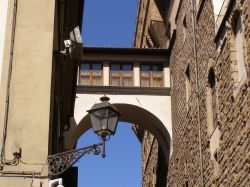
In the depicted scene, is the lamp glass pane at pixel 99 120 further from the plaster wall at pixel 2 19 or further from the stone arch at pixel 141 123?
the stone arch at pixel 141 123

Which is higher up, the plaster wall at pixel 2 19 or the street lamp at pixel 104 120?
the plaster wall at pixel 2 19

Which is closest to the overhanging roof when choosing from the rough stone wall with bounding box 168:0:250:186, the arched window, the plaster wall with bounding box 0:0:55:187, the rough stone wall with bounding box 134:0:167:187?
the rough stone wall with bounding box 168:0:250:186

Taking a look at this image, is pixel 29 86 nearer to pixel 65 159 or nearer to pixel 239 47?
pixel 65 159

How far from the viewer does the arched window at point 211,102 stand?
51.5 feet

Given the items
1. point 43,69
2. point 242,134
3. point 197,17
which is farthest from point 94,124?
point 197,17

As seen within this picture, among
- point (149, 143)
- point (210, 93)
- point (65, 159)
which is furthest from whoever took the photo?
point (149, 143)

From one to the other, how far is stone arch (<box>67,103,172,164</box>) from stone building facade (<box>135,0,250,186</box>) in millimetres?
868

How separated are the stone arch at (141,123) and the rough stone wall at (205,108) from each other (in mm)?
912

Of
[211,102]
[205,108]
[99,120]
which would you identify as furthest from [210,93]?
[99,120]

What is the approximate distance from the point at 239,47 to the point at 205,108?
3.17m

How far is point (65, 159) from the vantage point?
7355mm

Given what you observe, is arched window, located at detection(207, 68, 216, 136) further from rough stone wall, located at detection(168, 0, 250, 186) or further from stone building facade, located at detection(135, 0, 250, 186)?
rough stone wall, located at detection(168, 0, 250, 186)

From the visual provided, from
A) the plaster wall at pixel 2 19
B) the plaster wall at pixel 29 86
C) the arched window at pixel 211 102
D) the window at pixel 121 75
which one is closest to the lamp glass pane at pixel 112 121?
the plaster wall at pixel 29 86

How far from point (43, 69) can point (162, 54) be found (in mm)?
15885
